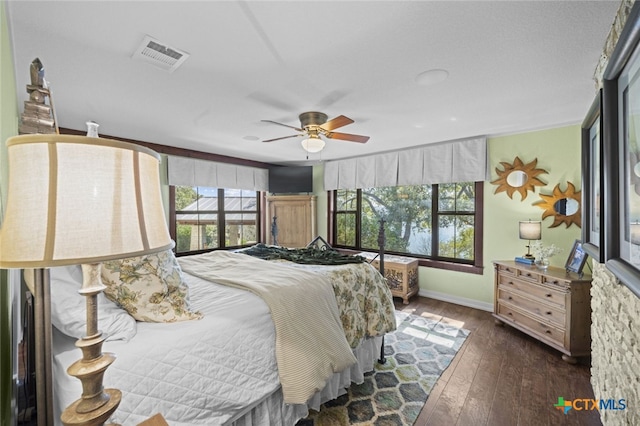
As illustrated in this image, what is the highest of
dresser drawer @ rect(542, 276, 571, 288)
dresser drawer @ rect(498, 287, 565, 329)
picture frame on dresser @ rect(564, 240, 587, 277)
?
picture frame on dresser @ rect(564, 240, 587, 277)

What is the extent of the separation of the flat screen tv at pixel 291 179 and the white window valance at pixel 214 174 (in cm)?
20

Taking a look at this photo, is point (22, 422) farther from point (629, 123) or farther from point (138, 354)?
point (629, 123)

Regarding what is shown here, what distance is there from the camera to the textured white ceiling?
1.41 m

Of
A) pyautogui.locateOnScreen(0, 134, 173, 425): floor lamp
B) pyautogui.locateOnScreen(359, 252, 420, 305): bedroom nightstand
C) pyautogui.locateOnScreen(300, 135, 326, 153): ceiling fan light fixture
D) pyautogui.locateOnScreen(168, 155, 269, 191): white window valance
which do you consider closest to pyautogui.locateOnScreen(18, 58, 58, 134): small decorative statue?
pyautogui.locateOnScreen(0, 134, 173, 425): floor lamp

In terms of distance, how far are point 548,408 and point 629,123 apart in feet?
6.52

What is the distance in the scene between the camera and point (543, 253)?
298 cm

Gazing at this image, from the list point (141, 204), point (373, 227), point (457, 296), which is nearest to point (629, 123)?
point (141, 204)

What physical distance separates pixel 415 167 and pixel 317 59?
294 cm

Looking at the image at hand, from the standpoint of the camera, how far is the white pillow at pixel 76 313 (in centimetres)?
114

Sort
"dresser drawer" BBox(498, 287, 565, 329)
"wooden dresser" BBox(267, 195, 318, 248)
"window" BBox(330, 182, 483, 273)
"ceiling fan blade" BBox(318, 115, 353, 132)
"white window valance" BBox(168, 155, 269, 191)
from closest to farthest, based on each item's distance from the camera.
Result: "ceiling fan blade" BBox(318, 115, 353, 132) → "dresser drawer" BBox(498, 287, 565, 329) → "window" BBox(330, 182, 483, 273) → "white window valance" BBox(168, 155, 269, 191) → "wooden dresser" BBox(267, 195, 318, 248)

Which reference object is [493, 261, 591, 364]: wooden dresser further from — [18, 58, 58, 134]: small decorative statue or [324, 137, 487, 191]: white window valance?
[18, 58, 58, 134]: small decorative statue

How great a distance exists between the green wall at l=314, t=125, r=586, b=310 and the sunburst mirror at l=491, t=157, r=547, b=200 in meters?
0.06

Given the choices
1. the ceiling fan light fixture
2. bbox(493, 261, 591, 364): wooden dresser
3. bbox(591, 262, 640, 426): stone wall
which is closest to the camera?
bbox(591, 262, 640, 426): stone wall

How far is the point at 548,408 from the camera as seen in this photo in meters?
1.96
